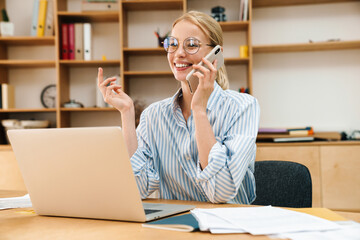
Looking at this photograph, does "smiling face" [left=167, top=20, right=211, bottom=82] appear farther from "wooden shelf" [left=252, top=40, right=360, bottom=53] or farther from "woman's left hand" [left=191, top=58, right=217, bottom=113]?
"wooden shelf" [left=252, top=40, right=360, bottom=53]

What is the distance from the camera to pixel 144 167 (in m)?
1.46

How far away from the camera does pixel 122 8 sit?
11.0 ft

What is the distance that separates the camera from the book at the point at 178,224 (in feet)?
2.74

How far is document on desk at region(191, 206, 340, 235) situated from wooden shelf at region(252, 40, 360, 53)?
2.44 meters

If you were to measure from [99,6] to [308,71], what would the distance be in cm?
188

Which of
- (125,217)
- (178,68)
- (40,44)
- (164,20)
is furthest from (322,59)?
(125,217)

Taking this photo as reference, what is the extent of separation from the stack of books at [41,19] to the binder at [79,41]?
28cm

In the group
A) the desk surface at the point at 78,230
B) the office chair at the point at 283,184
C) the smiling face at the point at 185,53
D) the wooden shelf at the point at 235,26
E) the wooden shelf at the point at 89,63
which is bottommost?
the office chair at the point at 283,184

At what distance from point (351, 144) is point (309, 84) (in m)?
0.74

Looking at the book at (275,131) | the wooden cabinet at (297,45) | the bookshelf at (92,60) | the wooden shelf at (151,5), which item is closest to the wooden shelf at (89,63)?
the bookshelf at (92,60)

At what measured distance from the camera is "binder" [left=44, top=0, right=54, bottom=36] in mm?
3459

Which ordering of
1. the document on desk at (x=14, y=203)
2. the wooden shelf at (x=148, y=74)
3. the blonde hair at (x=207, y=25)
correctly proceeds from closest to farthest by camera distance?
the document on desk at (x=14, y=203), the blonde hair at (x=207, y=25), the wooden shelf at (x=148, y=74)

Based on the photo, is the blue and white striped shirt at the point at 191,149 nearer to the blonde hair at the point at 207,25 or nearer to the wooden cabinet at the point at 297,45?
the blonde hair at the point at 207,25

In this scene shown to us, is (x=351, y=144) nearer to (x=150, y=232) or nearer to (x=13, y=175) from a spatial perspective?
(x=150, y=232)
